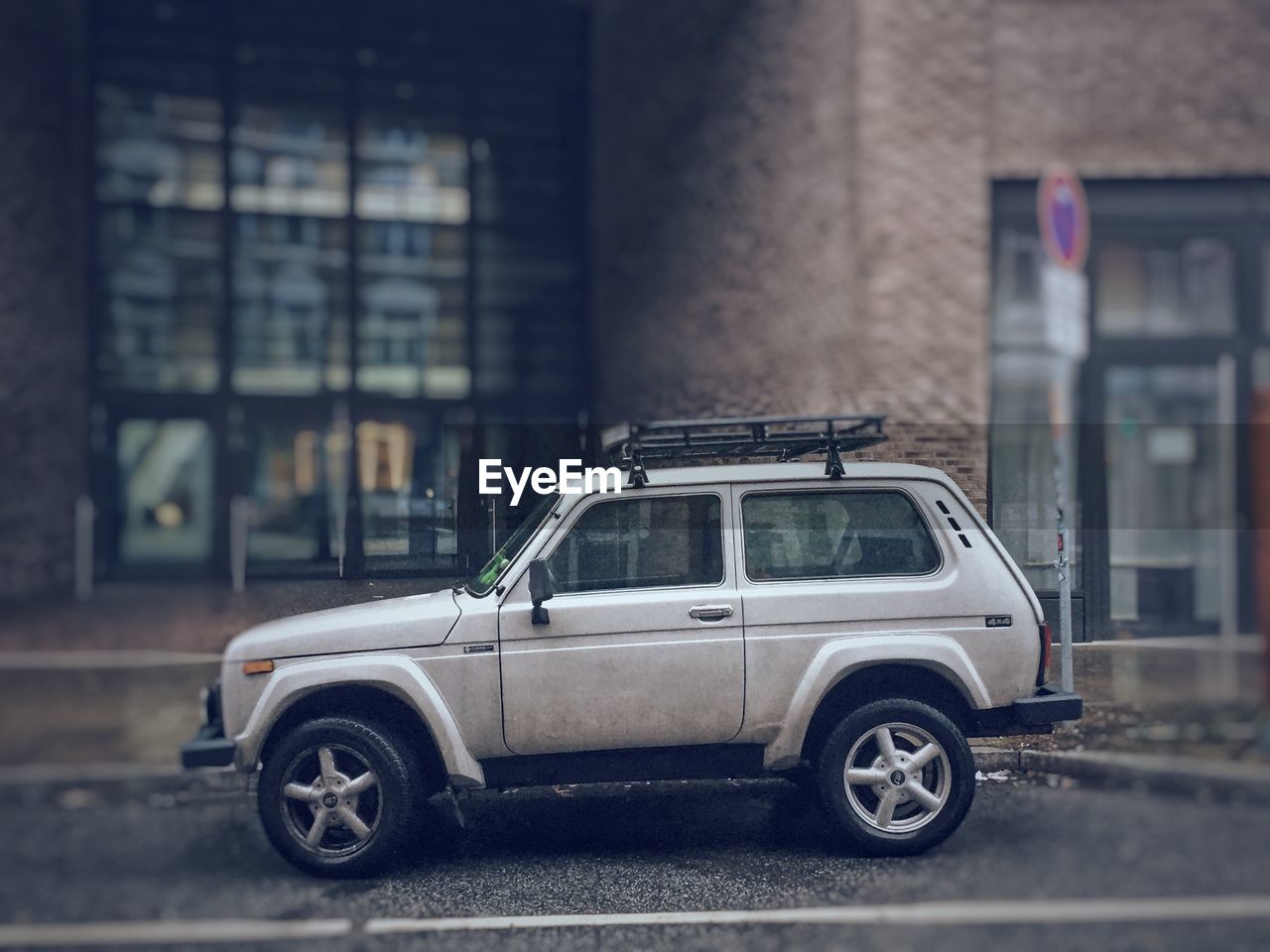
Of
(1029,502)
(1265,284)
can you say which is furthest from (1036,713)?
(1265,284)

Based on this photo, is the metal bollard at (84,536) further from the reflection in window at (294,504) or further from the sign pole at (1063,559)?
the sign pole at (1063,559)

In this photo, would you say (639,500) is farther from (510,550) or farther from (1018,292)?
(1018,292)

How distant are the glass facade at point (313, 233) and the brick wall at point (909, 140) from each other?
4.47 metres

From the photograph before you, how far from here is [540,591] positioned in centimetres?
207

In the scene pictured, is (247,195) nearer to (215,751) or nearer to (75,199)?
(75,199)

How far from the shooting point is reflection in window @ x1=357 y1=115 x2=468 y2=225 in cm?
1198

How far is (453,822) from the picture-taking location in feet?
6.36

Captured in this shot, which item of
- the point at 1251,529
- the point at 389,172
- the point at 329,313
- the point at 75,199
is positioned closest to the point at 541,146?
the point at 389,172

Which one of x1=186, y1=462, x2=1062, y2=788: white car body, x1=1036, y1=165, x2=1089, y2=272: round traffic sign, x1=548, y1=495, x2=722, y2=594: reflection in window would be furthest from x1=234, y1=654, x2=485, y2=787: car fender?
x1=1036, y1=165, x2=1089, y2=272: round traffic sign

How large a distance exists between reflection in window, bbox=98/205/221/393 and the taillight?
11995 mm

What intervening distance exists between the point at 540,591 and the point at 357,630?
14.2 inches

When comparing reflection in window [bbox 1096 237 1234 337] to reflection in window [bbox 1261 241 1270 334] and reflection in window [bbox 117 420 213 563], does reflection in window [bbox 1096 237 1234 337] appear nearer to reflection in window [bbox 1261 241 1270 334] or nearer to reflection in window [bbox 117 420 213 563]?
reflection in window [bbox 1261 241 1270 334]

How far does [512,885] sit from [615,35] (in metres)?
9.91

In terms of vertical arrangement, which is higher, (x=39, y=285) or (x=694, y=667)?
(x=39, y=285)
